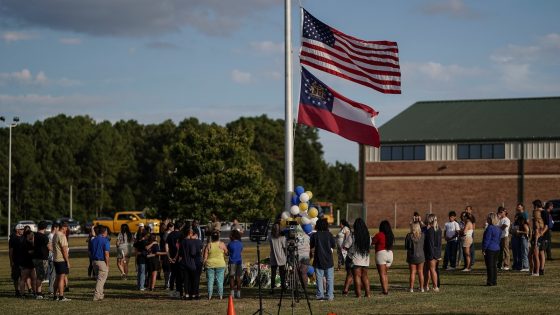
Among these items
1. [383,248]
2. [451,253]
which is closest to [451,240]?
[451,253]

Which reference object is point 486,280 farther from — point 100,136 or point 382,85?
point 100,136

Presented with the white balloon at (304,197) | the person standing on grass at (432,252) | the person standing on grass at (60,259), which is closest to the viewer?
the person standing on grass at (60,259)

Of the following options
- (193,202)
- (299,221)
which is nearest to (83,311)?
(299,221)

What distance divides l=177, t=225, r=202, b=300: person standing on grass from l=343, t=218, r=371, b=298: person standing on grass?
3.51 m

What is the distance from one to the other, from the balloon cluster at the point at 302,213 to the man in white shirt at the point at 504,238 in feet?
23.0

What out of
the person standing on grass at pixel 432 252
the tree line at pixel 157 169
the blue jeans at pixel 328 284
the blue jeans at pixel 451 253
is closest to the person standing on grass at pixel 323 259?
the blue jeans at pixel 328 284

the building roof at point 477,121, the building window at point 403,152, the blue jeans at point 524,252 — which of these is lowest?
the blue jeans at point 524,252

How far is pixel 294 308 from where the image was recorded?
20.4 meters

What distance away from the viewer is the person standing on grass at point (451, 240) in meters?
30.1

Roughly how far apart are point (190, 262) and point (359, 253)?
12.6ft

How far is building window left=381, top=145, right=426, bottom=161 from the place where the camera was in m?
76.8

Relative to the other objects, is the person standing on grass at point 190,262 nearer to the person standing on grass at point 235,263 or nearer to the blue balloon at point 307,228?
the person standing on grass at point 235,263

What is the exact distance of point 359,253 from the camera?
71.8 feet

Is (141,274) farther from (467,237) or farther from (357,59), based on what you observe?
(467,237)
